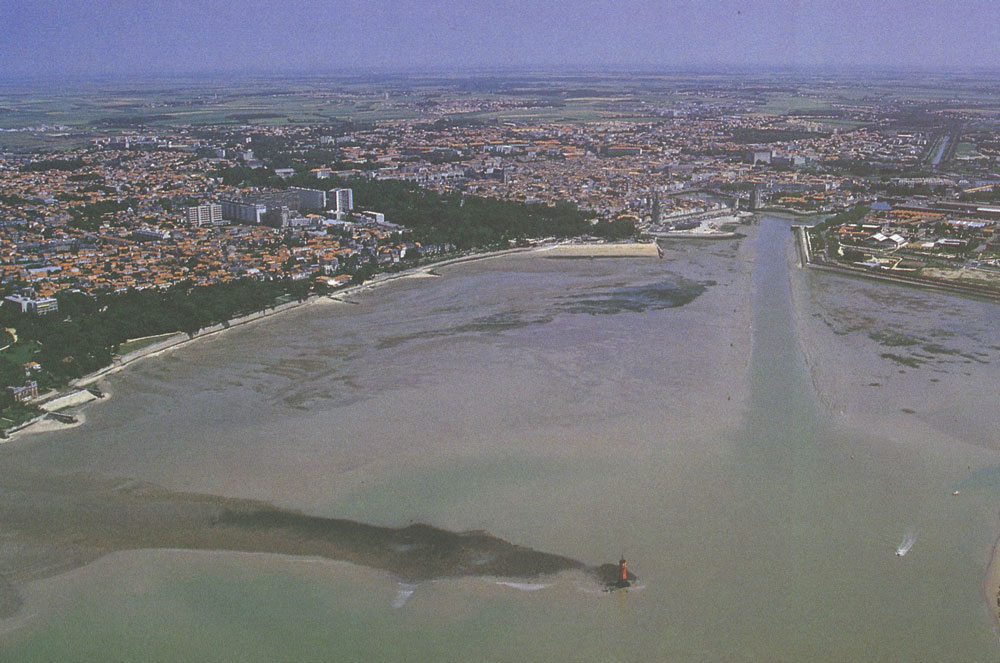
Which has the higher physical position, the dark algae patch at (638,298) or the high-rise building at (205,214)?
the high-rise building at (205,214)

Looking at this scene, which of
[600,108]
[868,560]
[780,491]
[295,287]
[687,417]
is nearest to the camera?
[868,560]

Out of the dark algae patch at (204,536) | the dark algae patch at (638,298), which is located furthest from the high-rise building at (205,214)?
the dark algae patch at (204,536)

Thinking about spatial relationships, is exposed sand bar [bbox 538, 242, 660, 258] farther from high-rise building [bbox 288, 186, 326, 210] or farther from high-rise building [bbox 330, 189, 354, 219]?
high-rise building [bbox 288, 186, 326, 210]

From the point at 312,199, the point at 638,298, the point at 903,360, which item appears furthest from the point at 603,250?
the point at 312,199

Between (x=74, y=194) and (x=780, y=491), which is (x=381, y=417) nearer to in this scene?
(x=780, y=491)

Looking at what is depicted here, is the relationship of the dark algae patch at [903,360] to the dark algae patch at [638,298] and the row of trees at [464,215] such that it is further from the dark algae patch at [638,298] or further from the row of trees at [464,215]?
the row of trees at [464,215]

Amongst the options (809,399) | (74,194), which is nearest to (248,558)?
(809,399)

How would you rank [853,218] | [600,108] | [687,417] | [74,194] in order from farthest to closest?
[600,108]
[74,194]
[853,218]
[687,417]
